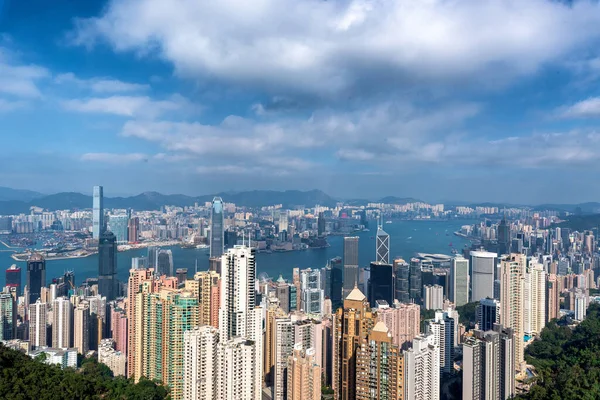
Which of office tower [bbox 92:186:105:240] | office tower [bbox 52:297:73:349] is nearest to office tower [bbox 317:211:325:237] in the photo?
office tower [bbox 92:186:105:240]

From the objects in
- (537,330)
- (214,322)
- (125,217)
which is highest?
(125,217)

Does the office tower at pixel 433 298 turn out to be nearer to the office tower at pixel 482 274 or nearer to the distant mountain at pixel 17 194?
the office tower at pixel 482 274

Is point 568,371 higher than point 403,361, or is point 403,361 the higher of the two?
point 403,361

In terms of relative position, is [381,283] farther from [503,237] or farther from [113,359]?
[113,359]

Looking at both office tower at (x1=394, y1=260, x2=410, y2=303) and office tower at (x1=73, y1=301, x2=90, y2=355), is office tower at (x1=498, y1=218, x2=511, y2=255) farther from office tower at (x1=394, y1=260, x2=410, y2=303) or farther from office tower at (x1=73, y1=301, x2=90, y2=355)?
office tower at (x1=73, y1=301, x2=90, y2=355)

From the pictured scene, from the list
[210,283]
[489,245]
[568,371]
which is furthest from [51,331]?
[489,245]

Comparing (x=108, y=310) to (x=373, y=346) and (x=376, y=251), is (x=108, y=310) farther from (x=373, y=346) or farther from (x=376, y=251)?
(x=376, y=251)

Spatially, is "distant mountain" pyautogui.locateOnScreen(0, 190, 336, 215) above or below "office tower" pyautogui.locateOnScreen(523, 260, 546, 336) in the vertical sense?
above

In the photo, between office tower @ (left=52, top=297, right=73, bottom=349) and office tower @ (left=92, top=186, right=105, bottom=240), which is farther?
office tower @ (left=92, top=186, right=105, bottom=240)
